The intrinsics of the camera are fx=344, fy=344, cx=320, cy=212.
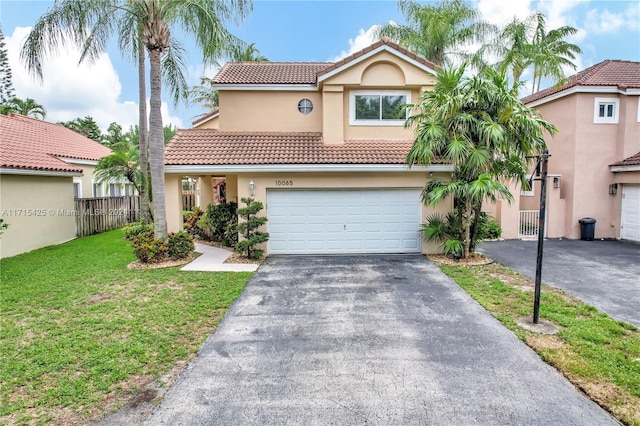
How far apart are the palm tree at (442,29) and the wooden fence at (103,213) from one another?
18.9 metres

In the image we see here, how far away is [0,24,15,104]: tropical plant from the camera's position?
86.9 ft

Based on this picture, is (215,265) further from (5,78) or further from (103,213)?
(5,78)

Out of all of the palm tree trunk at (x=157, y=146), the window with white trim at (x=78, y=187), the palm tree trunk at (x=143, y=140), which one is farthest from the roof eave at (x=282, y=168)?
the window with white trim at (x=78, y=187)

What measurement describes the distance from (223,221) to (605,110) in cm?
1735

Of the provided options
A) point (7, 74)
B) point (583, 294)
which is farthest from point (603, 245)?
point (7, 74)

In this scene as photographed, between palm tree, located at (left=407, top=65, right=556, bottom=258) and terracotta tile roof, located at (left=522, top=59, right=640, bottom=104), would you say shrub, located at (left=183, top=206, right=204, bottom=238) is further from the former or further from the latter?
terracotta tile roof, located at (left=522, top=59, right=640, bottom=104)

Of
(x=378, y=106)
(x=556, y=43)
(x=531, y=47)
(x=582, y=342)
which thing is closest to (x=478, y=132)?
(x=378, y=106)

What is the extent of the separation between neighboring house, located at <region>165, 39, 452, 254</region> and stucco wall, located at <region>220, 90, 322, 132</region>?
0.13 feet

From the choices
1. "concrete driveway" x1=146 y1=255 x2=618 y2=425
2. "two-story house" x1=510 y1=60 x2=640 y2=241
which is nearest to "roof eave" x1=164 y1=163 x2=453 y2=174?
"concrete driveway" x1=146 y1=255 x2=618 y2=425

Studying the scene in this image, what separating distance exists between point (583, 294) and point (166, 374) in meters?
8.70

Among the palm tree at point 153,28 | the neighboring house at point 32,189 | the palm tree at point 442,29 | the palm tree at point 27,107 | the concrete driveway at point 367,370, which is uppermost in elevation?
the palm tree at point 442,29

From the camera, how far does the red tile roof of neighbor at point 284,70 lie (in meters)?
12.8

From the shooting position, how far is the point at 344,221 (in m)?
12.4

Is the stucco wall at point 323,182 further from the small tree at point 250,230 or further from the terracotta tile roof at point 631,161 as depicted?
the terracotta tile roof at point 631,161
